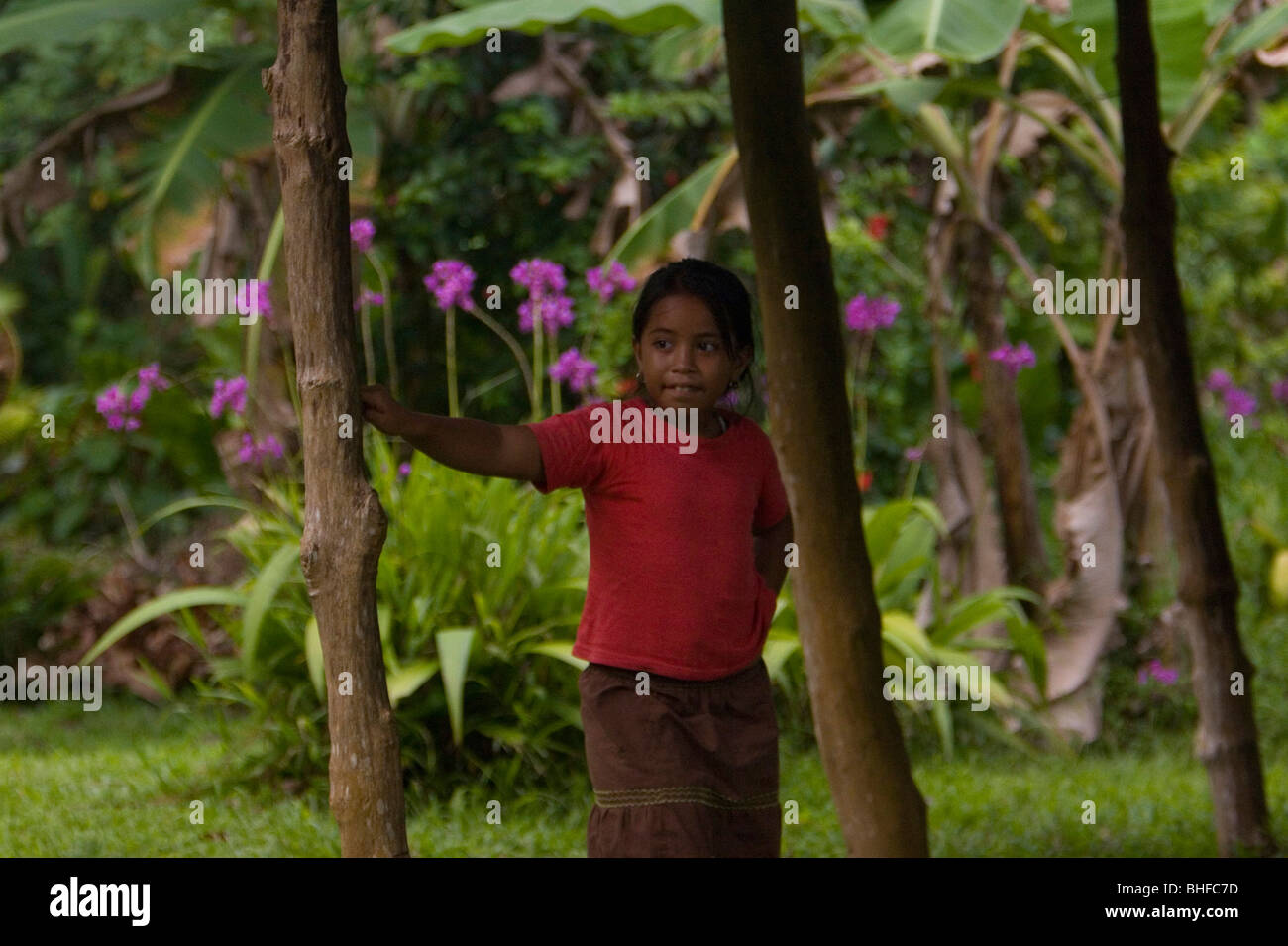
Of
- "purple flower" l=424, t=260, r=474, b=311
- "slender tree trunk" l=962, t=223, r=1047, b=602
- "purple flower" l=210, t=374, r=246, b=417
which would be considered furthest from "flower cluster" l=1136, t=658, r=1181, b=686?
"purple flower" l=210, t=374, r=246, b=417

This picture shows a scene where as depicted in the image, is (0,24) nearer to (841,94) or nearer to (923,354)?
(841,94)

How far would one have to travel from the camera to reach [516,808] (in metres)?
4.74

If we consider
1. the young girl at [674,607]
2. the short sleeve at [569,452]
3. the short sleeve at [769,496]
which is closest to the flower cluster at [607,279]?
the short sleeve at [769,496]

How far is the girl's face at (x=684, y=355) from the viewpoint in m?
2.67

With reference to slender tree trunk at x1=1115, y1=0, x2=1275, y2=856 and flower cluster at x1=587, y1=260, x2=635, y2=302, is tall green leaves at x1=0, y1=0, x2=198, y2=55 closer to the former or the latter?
flower cluster at x1=587, y1=260, x2=635, y2=302

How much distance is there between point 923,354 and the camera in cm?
771

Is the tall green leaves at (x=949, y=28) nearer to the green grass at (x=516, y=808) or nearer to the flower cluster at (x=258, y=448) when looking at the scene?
the green grass at (x=516, y=808)

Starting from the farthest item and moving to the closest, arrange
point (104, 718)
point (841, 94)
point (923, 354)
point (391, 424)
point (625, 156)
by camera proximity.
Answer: point (923, 354)
point (625, 156)
point (104, 718)
point (841, 94)
point (391, 424)

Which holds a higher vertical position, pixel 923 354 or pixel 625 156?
pixel 625 156

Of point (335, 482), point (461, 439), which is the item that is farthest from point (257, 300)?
point (335, 482)

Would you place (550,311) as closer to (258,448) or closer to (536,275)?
(536,275)

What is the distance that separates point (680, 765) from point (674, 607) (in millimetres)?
260
